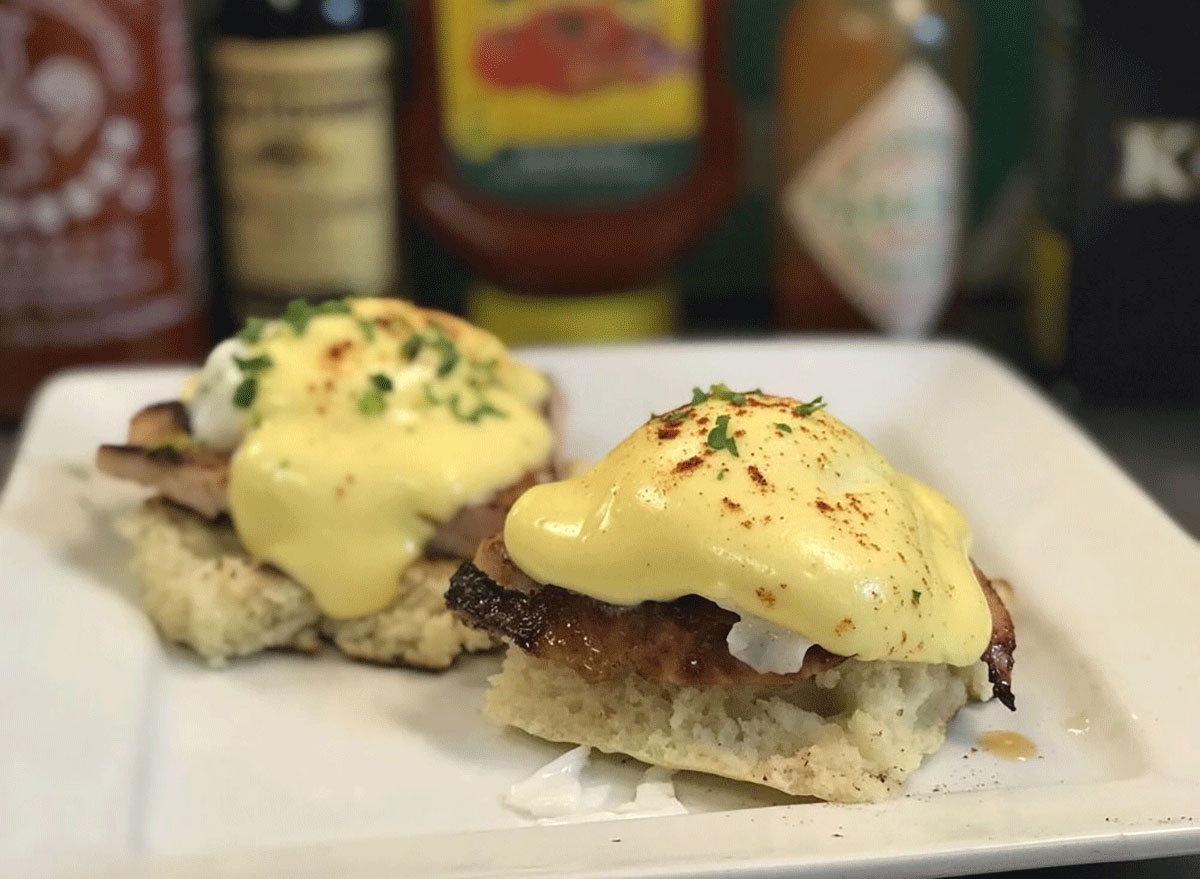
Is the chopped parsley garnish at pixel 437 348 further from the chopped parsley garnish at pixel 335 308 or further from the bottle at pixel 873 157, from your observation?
the bottle at pixel 873 157

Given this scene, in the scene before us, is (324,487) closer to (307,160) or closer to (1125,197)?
(307,160)

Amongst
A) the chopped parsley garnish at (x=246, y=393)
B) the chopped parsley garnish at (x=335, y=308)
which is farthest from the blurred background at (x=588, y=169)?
the chopped parsley garnish at (x=246, y=393)

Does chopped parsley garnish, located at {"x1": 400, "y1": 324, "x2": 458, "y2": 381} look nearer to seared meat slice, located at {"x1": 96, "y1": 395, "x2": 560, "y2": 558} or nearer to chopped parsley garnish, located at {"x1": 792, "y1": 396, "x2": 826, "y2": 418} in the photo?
seared meat slice, located at {"x1": 96, "y1": 395, "x2": 560, "y2": 558}

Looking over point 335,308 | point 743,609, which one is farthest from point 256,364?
point 743,609

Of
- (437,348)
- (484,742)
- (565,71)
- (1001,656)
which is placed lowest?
→ (484,742)

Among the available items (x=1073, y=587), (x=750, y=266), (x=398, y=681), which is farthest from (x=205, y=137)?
(x=1073, y=587)

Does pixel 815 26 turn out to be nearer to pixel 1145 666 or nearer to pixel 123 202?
pixel 123 202
